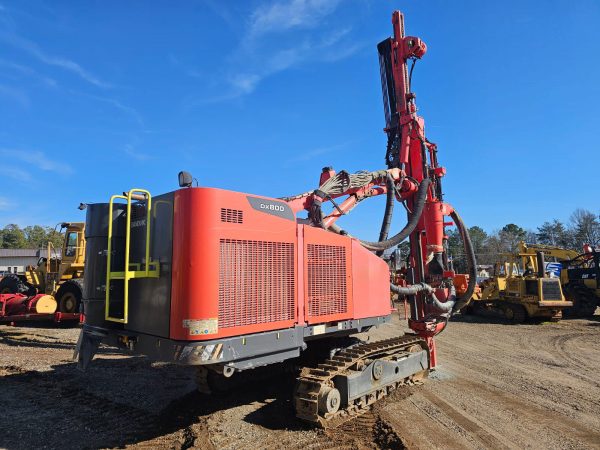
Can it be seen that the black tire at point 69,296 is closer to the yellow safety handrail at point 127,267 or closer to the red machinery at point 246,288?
the red machinery at point 246,288

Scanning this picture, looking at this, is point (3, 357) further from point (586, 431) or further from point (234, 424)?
point (586, 431)

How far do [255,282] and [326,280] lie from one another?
131 centimetres

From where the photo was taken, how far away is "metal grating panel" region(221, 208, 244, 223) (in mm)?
4695

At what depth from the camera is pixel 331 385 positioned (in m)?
5.53

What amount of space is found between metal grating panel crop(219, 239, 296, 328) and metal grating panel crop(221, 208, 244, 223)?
240 millimetres

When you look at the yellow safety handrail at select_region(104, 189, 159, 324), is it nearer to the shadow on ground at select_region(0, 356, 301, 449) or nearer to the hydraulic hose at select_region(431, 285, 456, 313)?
the shadow on ground at select_region(0, 356, 301, 449)

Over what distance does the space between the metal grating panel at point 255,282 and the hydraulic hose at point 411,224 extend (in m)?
2.44

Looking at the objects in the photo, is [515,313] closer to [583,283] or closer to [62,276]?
[583,283]

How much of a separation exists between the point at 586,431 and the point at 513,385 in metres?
2.36

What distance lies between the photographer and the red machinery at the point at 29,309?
1418cm

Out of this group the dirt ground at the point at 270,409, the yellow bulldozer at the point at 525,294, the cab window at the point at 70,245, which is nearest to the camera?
the dirt ground at the point at 270,409

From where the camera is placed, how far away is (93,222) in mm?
5570

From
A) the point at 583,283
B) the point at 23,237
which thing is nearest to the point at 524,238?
the point at 583,283

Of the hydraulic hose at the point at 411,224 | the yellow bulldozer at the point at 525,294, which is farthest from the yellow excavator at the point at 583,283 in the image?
the hydraulic hose at the point at 411,224
